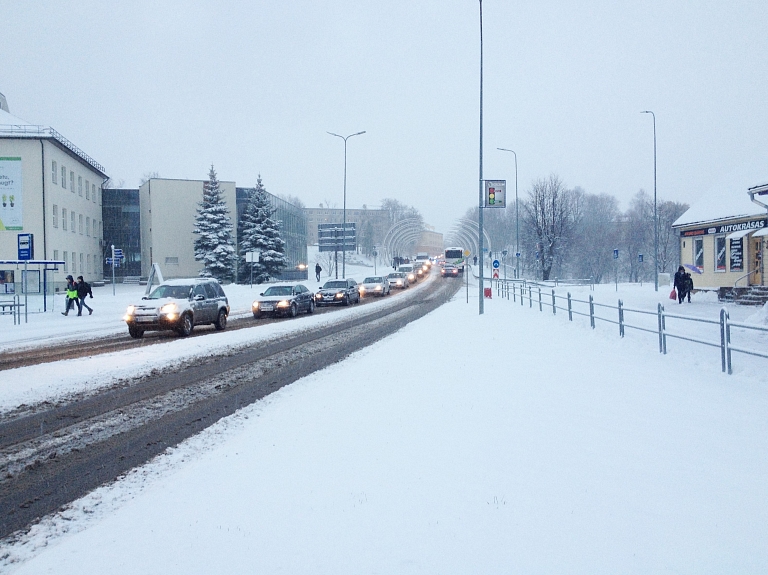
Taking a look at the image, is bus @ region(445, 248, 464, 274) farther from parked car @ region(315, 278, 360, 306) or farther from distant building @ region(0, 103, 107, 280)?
distant building @ region(0, 103, 107, 280)

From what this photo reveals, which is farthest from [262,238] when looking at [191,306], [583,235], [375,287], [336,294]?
[583,235]

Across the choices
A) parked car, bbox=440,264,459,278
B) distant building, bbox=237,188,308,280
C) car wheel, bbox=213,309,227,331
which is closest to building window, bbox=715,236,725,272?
car wheel, bbox=213,309,227,331

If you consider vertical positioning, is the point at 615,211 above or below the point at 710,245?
above

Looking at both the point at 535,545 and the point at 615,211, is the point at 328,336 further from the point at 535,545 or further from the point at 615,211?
the point at 615,211

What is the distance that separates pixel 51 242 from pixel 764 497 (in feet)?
162

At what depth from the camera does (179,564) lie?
3793mm

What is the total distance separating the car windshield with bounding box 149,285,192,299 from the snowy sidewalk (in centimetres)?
1096

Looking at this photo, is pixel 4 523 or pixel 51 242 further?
pixel 51 242

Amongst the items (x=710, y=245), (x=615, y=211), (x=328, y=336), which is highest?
(x=615, y=211)

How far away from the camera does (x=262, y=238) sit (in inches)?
2141

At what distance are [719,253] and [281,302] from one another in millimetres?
22983

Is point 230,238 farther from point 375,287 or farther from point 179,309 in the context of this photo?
point 179,309

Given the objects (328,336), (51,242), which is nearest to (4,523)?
(328,336)

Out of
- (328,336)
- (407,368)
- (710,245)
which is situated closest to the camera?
(407,368)
